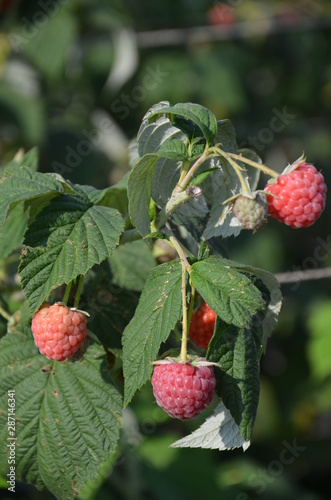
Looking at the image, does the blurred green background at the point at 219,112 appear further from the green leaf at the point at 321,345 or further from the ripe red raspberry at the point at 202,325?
the ripe red raspberry at the point at 202,325

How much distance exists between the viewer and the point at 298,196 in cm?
98

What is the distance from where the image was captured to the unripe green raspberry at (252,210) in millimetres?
969

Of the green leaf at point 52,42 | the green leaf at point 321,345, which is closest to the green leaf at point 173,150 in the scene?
the green leaf at point 321,345

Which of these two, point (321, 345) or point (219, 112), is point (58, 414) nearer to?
point (321, 345)

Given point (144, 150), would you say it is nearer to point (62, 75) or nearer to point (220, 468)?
point (220, 468)

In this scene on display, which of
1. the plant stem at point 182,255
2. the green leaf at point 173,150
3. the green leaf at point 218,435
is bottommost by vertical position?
the green leaf at point 218,435

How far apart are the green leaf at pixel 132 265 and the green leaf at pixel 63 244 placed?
237 mm

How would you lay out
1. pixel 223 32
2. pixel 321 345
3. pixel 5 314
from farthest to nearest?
1. pixel 223 32
2. pixel 321 345
3. pixel 5 314

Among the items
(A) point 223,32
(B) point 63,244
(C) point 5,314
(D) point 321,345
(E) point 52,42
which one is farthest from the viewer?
(A) point 223,32

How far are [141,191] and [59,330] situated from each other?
21cm

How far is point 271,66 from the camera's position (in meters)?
4.50

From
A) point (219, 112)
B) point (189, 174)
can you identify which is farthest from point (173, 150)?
point (219, 112)

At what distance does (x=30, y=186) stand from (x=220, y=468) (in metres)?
2.12

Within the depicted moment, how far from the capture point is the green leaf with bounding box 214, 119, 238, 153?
3.49ft
